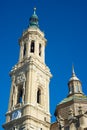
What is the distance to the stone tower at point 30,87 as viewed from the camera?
4125 centimetres

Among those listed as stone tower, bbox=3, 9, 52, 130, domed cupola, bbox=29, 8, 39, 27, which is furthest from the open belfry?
domed cupola, bbox=29, 8, 39, 27

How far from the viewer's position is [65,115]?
42375 millimetres

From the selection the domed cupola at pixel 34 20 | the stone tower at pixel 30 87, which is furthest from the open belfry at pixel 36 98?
the domed cupola at pixel 34 20

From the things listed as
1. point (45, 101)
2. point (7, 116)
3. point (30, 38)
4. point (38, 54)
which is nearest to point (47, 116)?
point (45, 101)

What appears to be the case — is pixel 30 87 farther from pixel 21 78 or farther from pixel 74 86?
pixel 74 86

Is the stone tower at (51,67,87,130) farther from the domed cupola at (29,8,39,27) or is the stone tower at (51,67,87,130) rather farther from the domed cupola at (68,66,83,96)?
the domed cupola at (29,8,39,27)

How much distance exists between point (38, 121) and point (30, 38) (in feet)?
56.5

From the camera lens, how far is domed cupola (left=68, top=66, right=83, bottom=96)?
46250 millimetres

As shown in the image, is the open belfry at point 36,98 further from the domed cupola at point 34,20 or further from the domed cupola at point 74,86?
the domed cupola at point 34,20

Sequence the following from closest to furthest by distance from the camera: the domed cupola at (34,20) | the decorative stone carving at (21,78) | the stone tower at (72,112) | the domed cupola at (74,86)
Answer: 1. the stone tower at (72,112)
2. the decorative stone carving at (21,78)
3. the domed cupola at (74,86)
4. the domed cupola at (34,20)

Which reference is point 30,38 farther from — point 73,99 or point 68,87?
point 73,99

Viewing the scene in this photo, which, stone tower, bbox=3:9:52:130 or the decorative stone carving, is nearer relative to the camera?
stone tower, bbox=3:9:52:130

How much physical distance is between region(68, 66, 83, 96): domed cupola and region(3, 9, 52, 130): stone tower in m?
3.87

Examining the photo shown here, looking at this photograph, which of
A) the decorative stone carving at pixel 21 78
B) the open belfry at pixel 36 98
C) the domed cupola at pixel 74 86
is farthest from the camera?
the domed cupola at pixel 74 86
